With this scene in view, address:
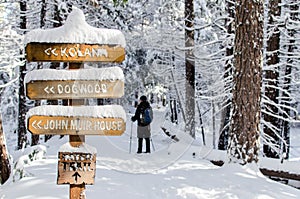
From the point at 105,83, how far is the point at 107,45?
1.38 feet

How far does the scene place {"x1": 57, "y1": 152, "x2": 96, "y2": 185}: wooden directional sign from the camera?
12.7 ft

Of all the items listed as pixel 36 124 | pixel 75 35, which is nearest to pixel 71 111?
pixel 36 124

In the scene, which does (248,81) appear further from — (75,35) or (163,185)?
(75,35)

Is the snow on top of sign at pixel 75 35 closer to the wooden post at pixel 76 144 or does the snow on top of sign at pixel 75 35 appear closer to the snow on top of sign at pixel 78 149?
the wooden post at pixel 76 144

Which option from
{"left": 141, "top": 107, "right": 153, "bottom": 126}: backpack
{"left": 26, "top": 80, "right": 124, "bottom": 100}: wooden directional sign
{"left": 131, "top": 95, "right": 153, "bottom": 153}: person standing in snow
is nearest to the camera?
{"left": 26, "top": 80, "right": 124, "bottom": 100}: wooden directional sign

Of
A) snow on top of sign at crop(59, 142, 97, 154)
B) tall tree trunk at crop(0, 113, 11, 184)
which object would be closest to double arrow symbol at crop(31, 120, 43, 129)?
snow on top of sign at crop(59, 142, 97, 154)

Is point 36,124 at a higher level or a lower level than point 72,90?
lower

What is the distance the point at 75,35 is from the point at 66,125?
0.97 metres

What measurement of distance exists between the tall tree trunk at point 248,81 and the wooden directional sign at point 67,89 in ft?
10.5

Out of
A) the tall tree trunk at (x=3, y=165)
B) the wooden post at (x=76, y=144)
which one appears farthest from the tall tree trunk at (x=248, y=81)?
the tall tree trunk at (x=3, y=165)

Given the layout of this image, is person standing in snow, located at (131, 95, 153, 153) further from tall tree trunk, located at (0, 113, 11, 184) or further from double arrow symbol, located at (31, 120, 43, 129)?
double arrow symbol, located at (31, 120, 43, 129)

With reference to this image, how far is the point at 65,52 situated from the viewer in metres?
3.79

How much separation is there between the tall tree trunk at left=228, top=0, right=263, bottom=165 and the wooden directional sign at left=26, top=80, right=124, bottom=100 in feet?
10.5

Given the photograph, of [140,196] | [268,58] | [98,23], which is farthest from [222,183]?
[98,23]
